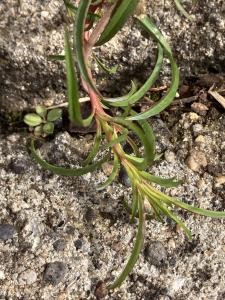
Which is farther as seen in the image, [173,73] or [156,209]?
[156,209]

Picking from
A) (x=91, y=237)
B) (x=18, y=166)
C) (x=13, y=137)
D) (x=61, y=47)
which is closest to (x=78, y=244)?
(x=91, y=237)

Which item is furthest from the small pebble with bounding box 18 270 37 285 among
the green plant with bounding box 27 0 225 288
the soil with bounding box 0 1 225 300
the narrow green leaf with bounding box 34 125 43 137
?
the narrow green leaf with bounding box 34 125 43 137

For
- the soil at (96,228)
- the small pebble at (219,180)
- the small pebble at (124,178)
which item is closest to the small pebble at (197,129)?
the soil at (96,228)

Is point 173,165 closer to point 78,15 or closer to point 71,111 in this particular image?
point 71,111

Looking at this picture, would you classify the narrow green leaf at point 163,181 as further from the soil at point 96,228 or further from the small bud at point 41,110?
the small bud at point 41,110

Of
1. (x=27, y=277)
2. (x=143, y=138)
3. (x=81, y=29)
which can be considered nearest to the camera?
(x=81, y=29)

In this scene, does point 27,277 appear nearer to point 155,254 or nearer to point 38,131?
point 155,254

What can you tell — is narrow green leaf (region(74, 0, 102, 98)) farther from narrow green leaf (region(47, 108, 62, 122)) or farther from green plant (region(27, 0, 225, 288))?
narrow green leaf (region(47, 108, 62, 122))
